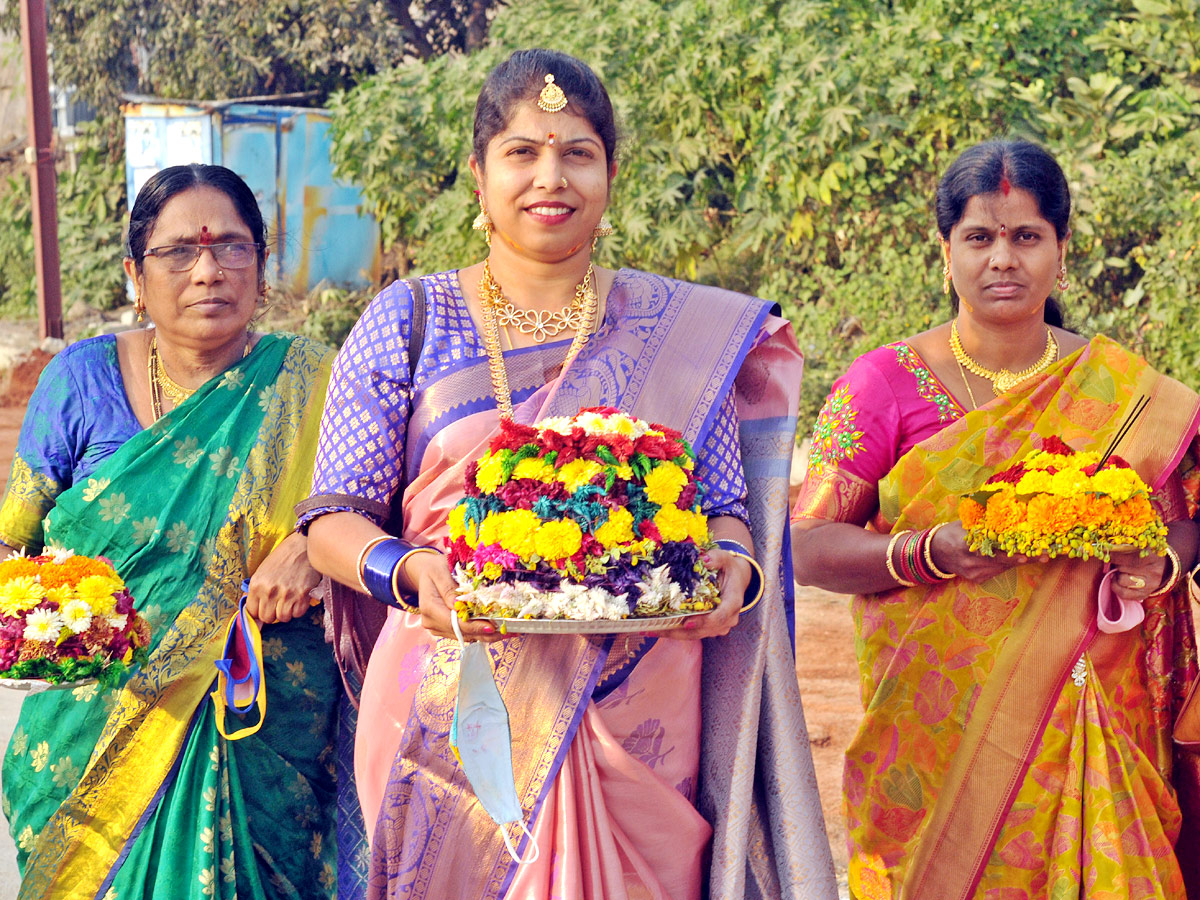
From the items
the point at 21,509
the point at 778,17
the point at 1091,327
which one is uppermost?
the point at 778,17

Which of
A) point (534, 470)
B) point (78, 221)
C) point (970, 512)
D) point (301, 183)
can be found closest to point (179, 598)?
point (534, 470)

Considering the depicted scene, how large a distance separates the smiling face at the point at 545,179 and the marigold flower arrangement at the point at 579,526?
0.53 m

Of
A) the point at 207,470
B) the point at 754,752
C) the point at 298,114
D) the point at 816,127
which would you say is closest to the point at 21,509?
the point at 207,470

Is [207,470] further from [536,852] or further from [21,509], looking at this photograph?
[536,852]

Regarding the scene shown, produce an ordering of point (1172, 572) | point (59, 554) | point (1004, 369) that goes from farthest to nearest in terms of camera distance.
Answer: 1. point (1004, 369)
2. point (1172, 572)
3. point (59, 554)

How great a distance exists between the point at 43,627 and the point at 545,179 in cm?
138

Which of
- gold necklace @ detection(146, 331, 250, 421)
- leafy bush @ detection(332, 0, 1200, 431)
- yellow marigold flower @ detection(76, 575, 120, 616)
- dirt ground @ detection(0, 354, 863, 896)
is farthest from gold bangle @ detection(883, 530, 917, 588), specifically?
leafy bush @ detection(332, 0, 1200, 431)

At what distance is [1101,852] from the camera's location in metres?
3.21

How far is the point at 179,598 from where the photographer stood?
3348 mm

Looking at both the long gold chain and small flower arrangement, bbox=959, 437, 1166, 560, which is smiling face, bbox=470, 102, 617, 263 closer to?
small flower arrangement, bbox=959, 437, 1166, 560

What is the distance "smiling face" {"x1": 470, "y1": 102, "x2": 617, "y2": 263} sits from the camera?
8.96 ft

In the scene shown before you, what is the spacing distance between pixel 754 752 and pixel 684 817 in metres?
0.20

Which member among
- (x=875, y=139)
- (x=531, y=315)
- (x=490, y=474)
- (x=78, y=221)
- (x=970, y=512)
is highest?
(x=531, y=315)

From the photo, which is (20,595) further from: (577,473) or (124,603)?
(577,473)
